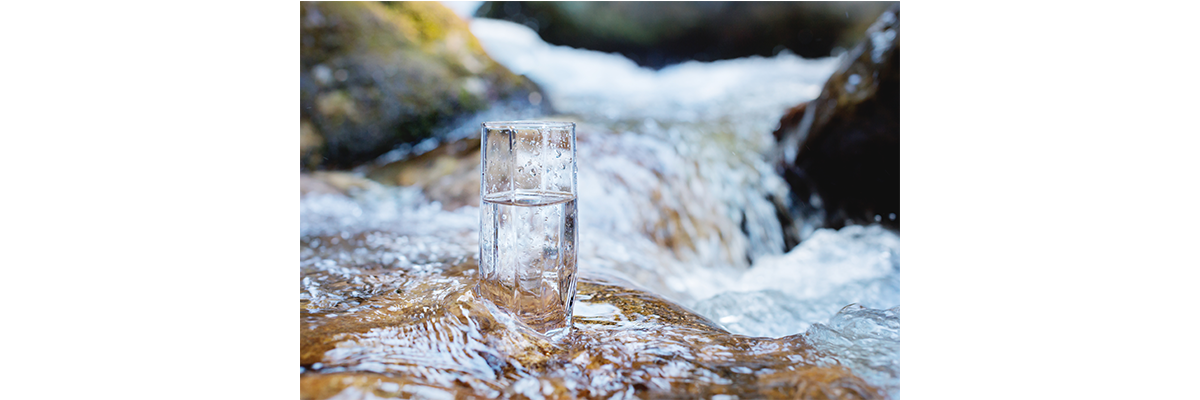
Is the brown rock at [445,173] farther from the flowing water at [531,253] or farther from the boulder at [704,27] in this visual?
the boulder at [704,27]

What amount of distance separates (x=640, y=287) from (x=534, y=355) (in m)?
0.70

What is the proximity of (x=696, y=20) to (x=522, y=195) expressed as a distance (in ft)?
21.6

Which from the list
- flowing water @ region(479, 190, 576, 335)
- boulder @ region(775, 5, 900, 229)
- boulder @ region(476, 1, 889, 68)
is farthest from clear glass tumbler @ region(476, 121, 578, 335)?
boulder @ region(476, 1, 889, 68)

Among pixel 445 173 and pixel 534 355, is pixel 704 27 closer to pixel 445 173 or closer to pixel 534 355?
pixel 445 173

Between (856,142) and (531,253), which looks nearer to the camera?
(531,253)

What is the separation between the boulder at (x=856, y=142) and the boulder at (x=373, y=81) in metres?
2.43

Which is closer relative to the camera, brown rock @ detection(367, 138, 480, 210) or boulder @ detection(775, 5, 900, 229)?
boulder @ detection(775, 5, 900, 229)

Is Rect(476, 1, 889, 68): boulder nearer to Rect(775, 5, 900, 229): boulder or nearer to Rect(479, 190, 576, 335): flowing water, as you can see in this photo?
Rect(775, 5, 900, 229): boulder

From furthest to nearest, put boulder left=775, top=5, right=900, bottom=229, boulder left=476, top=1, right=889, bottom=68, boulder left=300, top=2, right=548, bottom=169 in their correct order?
boulder left=476, top=1, right=889, bottom=68, boulder left=300, top=2, right=548, bottom=169, boulder left=775, top=5, right=900, bottom=229

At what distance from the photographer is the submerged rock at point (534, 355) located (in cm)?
108

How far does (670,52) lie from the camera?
752 cm

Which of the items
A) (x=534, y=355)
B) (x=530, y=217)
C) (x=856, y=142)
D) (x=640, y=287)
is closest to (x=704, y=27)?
(x=856, y=142)

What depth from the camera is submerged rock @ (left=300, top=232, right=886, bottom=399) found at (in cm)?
108

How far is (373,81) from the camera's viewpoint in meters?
4.48
